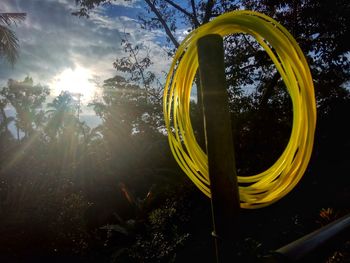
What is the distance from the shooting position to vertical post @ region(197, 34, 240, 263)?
1.50 m

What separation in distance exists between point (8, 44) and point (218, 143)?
15115 mm

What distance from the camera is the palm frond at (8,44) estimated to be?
1341cm

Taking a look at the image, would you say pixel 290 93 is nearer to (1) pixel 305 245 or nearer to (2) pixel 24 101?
(1) pixel 305 245

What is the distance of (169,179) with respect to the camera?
511 inches

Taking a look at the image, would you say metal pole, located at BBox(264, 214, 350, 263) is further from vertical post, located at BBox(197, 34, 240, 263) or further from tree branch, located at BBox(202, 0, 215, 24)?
tree branch, located at BBox(202, 0, 215, 24)

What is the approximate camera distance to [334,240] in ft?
4.89

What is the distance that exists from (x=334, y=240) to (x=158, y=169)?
41.7ft

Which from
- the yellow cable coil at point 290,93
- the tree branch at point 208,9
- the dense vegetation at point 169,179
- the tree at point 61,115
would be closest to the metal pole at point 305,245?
the yellow cable coil at point 290,93

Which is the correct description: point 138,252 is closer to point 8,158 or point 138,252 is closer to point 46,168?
point 46,168

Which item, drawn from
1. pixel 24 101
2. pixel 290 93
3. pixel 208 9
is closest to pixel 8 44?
pixel 208 9

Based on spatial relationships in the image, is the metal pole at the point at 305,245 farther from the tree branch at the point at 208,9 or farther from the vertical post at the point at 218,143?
the tree branch at the point at 208,9

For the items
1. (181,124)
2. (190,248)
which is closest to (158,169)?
(190,248)

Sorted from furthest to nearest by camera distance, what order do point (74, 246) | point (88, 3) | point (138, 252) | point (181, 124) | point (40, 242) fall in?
point (88, 3) → point (40, 242) → point (74, 246) → point (138, 252) → point (181, 124)

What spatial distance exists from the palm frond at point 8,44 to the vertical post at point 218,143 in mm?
14878
